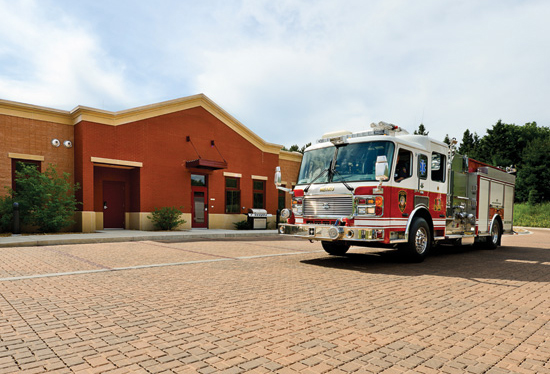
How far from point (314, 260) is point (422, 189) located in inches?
124

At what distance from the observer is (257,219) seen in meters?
23.3

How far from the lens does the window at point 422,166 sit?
9.12 m

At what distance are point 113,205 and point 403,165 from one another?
16.7 metres

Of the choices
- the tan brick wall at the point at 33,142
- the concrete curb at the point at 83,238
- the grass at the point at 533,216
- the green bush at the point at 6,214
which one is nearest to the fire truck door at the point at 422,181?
the concrete curb at the point at 83,238

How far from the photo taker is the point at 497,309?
5.14m

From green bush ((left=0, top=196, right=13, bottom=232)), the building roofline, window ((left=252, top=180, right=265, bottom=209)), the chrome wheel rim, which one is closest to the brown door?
window ((left=252, top=180, right=265, bottom=209))

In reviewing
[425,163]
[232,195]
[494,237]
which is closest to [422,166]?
[425,163]

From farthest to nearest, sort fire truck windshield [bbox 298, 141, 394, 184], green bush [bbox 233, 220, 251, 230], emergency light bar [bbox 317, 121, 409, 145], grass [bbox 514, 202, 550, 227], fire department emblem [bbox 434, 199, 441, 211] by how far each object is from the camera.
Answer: grass [bbox 514, 202, 550, 227]
green bush [bbox 233, 220, 251, 230]
fire department emblem [bbox 434, 199, 441, 211]
emergency light bar [bbox 317, 121, 409, 145]
fire truck windshield [bbox 298, 141, 394, 184]

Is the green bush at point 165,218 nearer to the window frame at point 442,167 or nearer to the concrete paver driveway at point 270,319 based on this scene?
the concrete paver driveway at point 270,319

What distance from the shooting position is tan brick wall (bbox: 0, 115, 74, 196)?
16891 mm

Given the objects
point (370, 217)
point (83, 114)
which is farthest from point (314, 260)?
point (83, 114)

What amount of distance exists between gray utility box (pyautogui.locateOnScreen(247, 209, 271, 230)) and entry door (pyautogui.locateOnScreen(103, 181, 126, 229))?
283 inches

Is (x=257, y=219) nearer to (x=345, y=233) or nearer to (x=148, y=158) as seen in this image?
(x=148, y=158)

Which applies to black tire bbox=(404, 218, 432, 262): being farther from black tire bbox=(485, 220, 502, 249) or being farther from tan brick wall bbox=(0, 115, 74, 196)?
tan brick wall bbox=(0, 115, 74, 196)
